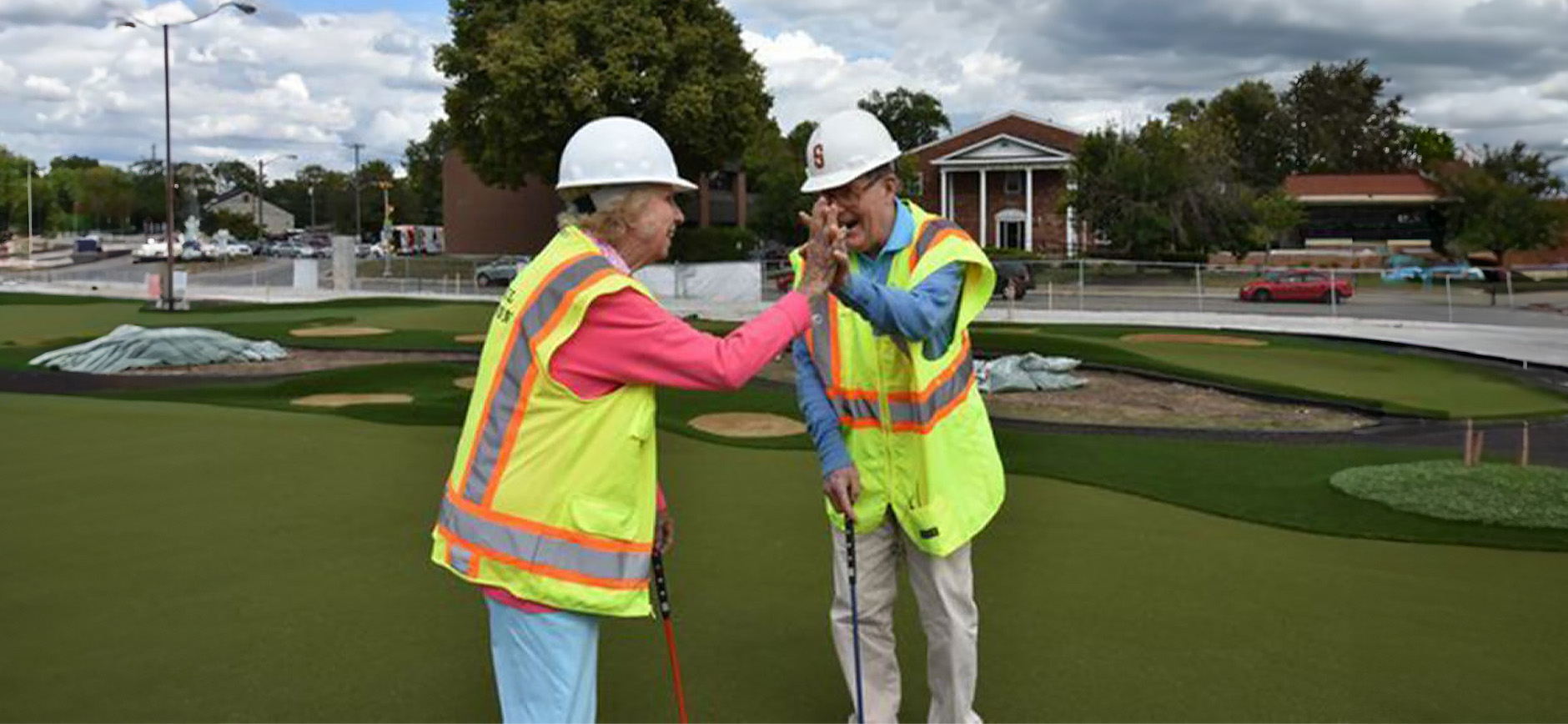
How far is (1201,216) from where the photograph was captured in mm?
52219

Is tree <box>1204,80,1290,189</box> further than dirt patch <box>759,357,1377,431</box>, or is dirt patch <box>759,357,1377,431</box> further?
tree <box>1204,80,1290,189</box>

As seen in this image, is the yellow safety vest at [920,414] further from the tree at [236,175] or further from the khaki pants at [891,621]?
the tree at [236,175]

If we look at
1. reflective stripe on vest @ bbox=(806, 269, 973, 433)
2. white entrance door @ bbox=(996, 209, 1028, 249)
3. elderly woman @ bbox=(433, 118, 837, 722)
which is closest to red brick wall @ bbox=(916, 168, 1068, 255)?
white entrance door @ bbox=(996, 209, 1028, 249)

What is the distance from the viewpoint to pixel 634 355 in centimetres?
301

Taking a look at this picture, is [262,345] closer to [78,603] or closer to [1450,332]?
[78,603]

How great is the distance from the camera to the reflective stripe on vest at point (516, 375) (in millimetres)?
3002

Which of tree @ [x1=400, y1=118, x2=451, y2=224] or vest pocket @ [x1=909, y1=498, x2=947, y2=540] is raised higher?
tree @ [x1=400, y1=118, x2=451, y2=224]

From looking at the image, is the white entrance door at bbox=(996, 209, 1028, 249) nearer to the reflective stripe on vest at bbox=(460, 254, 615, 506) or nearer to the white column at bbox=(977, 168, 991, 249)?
the white column at bbox=(977, 168, 991, 249)

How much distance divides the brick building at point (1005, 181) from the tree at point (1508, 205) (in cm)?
1647

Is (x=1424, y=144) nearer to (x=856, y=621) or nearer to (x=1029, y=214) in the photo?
(x=1029, y=214)

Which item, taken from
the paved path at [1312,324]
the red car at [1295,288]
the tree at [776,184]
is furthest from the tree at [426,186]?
the red car at [1295,288]

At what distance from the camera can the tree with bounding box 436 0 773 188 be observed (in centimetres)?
4394

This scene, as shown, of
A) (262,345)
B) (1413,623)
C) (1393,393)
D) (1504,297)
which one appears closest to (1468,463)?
(1413,623)

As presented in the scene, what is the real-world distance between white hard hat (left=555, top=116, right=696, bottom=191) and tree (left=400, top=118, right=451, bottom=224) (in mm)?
101415
